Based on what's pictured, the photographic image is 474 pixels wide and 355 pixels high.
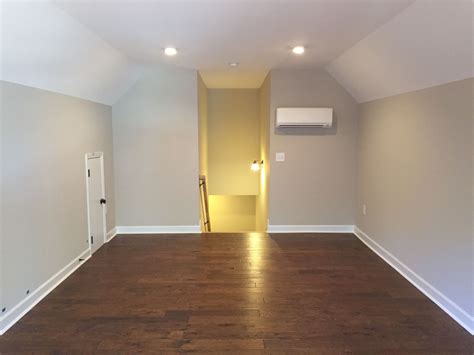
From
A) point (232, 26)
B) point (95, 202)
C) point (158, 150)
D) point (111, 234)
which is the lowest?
point (111, 234)

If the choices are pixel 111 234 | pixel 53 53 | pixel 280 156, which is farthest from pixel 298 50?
pixel 111 234

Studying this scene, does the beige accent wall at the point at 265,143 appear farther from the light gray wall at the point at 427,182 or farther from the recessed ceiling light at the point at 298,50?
the light gray wall at the point at 427,182

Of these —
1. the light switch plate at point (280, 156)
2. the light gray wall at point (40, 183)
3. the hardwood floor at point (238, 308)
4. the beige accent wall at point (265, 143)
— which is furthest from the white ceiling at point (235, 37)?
the hardwood floor at point (238, 308)

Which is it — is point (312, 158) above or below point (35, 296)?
above

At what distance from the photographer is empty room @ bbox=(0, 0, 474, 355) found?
94.5 inches

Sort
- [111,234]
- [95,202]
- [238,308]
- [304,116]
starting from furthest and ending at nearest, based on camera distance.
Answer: [111,234]
[304,116]
[95,202]
[238,308]

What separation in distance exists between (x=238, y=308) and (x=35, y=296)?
176 cm

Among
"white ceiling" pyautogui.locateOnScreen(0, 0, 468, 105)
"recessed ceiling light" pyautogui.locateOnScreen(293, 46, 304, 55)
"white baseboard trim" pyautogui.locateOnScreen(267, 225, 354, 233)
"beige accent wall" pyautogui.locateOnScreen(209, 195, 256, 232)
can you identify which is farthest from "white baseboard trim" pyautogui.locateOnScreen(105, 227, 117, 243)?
"recessed ceiling light" pyautogui.locateOnScreen(293, 46, 304, 55)

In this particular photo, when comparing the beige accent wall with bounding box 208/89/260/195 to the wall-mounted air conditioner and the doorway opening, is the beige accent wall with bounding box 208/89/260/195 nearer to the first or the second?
the doorway opening

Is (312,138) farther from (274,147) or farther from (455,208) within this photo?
(455,208)

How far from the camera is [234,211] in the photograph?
303 inches

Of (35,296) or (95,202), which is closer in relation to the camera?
(35,296)

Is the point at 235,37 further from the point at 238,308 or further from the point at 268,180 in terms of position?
the point at 238,308

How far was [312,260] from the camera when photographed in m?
3.84
